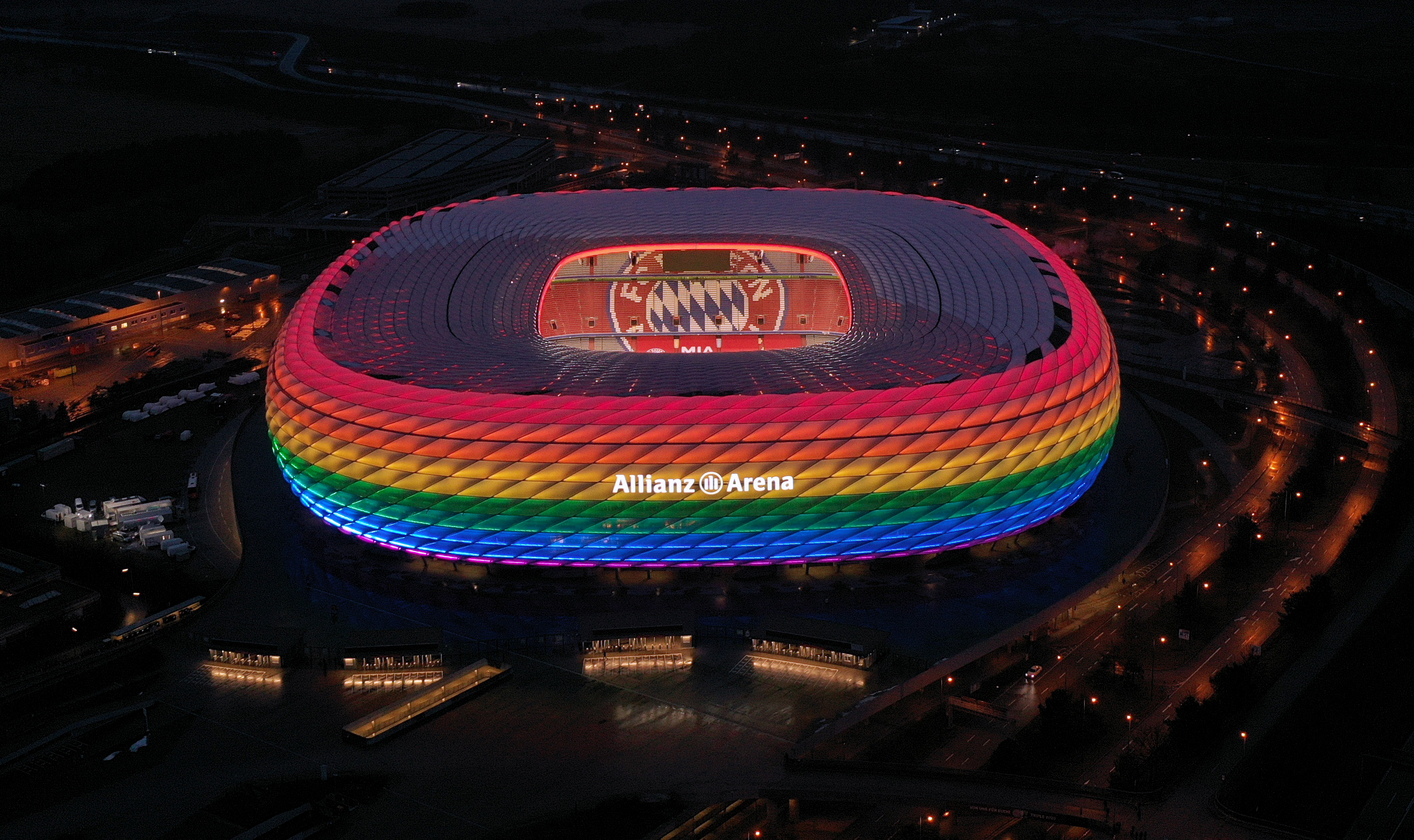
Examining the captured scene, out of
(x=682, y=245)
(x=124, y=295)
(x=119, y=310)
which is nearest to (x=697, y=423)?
(x=682, y=245)

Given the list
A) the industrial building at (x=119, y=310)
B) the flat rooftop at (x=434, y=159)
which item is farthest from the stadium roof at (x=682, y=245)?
the flat rooftop at (x=434, y=159)

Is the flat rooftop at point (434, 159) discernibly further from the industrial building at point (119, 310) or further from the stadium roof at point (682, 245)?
the stadium roof at point (682, 245)

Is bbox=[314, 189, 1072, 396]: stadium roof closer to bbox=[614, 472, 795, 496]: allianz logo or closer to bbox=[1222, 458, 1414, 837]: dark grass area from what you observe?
bbox=[614, 472, 795, 496]: allianz logo

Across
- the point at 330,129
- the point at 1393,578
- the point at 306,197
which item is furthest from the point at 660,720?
the point at 330,129

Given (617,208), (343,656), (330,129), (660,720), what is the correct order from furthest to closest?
1. (330,129)
2. (617,208)
3. (343,656)
4. (660,720)

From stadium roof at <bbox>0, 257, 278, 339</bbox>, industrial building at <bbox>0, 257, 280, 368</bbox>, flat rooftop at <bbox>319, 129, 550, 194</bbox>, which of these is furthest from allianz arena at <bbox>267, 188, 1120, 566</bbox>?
flat rooftop at <bbox>319, 129, 550, 194</bbox>

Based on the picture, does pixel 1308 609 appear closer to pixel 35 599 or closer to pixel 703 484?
pixel 703 484

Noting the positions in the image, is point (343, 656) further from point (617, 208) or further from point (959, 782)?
point (617, 208)

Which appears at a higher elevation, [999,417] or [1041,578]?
[999,417]
